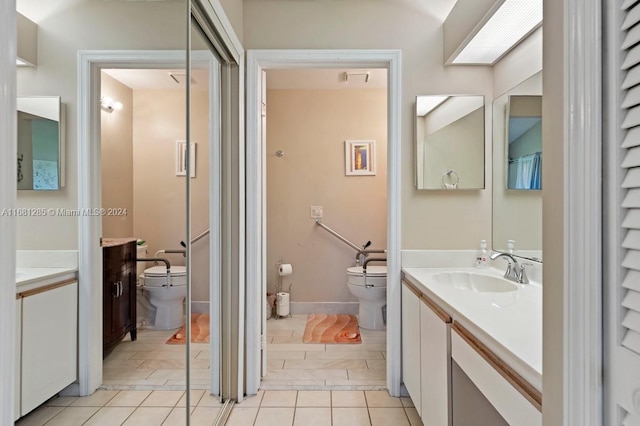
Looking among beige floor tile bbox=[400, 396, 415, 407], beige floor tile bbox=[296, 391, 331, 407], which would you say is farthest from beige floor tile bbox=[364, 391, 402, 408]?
beige floor tile bbox=[296, 391, 331, 407]

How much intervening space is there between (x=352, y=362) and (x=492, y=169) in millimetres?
1704

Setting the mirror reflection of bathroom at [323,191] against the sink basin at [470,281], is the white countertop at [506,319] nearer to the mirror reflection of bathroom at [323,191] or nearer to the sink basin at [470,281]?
the sink basin at [470,281]

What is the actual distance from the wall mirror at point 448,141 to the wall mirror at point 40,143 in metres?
1.90

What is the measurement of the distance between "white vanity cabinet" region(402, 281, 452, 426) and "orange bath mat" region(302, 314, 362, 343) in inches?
41.7

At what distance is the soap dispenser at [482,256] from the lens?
7.23ft

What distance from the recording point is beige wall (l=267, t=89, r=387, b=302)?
3.90m

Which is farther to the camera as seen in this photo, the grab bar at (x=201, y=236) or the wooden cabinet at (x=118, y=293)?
the grab bar at (x=201, y=236)

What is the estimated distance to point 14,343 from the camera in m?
0.64

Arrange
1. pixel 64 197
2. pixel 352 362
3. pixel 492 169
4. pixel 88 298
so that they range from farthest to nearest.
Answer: pixel 352 362
pixel 492 169
pixel 88 298
pixel 64 197

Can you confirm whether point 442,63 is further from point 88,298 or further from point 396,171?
point 88,298

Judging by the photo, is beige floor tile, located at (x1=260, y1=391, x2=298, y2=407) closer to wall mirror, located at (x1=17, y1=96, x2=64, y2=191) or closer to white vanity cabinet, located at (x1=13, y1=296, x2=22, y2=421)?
white vanity cabinet, located at (x1=13, y1=296, x2=22, y2=421)

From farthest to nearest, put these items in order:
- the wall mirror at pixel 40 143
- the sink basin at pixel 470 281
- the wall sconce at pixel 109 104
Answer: the sink basin at pixel 470 281 → the wall sconce at pixel 109 104 → the wall mirror at pixel 40 143

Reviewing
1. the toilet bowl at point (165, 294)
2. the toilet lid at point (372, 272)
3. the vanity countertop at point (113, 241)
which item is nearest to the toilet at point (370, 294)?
the toilet lid at point (372, 272)

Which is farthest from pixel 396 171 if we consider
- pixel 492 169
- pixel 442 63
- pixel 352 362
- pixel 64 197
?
pixel 64 197
